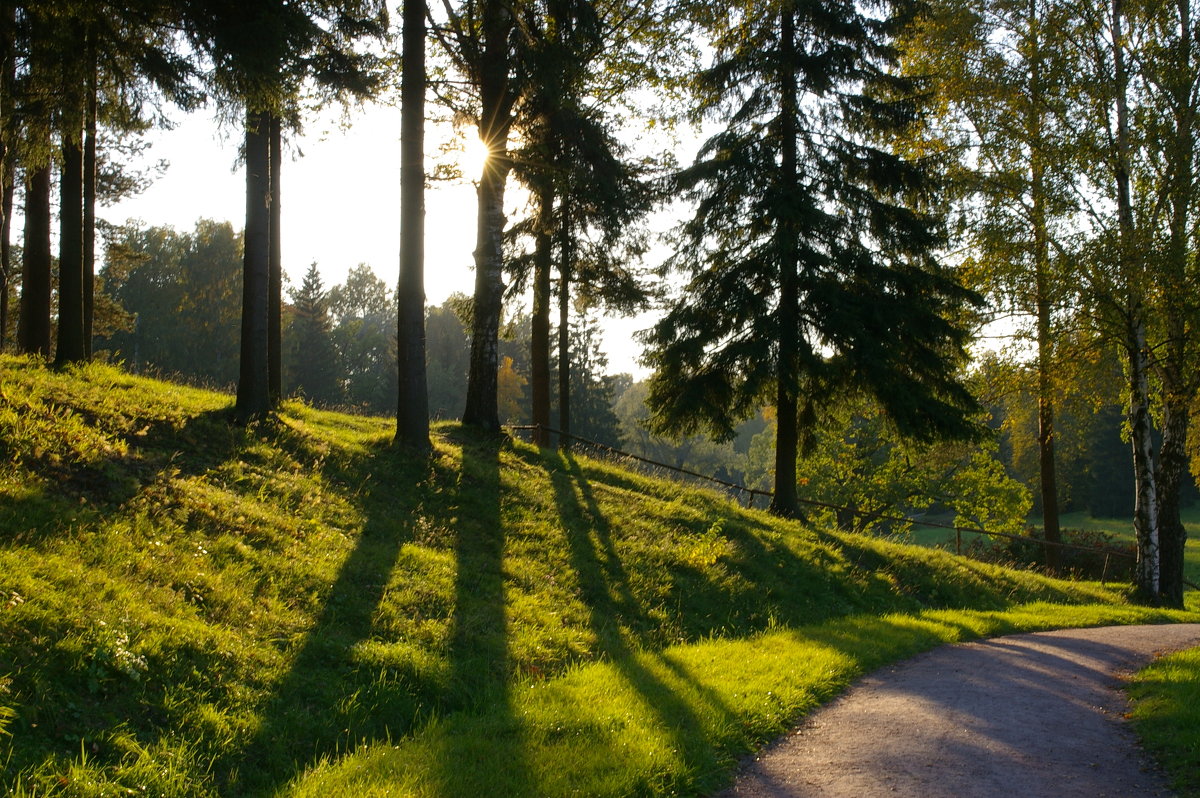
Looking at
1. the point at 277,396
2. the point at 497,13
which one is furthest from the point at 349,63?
the point at 277,396

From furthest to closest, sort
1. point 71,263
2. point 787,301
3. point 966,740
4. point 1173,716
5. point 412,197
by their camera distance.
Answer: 1. point 787,301
2. point 71,263
3. point 412,197
4. point 1173,716
5. point 966,740

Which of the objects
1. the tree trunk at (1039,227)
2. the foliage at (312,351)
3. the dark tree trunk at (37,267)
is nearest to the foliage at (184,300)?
the foliage at (312,351)

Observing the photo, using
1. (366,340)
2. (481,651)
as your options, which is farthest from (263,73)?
(366,340)

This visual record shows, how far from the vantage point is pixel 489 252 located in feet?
54.4

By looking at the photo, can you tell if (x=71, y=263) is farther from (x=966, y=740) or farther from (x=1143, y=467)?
(x=1143, y=467)

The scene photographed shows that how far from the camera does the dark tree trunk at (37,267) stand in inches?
575

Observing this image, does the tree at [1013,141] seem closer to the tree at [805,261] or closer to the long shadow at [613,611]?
the tree at [805,261]

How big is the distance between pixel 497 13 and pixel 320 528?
10696 millimetres

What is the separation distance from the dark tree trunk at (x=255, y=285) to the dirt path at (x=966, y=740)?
8.98 m

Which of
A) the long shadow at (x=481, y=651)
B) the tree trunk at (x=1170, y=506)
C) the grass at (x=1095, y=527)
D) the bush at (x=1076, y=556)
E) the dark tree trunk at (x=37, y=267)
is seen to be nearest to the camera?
the long shadow at (x=481, y=651)

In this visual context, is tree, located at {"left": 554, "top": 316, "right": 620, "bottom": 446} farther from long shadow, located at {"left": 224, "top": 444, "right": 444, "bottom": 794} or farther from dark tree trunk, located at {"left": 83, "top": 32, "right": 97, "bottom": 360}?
long shadow, located at {"left": 224, "top": 444, "right": 444, "bottom": 794}

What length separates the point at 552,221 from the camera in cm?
2019

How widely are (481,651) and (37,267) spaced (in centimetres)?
1249

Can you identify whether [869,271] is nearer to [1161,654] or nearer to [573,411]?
[1161,654]
